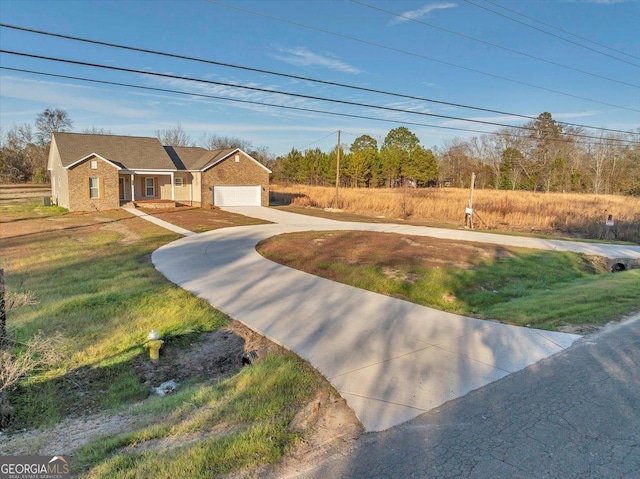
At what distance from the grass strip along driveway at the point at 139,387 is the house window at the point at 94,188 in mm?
16906

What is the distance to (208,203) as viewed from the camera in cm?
2914

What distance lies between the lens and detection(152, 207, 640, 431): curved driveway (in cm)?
404

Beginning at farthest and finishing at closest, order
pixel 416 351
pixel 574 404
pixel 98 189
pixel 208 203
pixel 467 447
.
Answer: pixel 208 203 < pixel 98 189 < pixel 416 351 < pixel 574 404 < pixel 467 447

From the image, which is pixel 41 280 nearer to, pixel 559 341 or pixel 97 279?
pixel 97 279

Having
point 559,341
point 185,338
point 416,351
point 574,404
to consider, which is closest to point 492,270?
point 559,341

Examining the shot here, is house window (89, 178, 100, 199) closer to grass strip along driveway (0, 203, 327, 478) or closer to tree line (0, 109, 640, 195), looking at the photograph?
grass strip along driveway (0, 203, 327, 478)

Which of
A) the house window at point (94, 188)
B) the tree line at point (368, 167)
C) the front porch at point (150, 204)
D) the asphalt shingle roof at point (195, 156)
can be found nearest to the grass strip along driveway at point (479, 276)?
the front porch at point (150, 204)

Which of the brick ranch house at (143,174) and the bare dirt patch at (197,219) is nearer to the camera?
the bare dirt patch at (197,219)

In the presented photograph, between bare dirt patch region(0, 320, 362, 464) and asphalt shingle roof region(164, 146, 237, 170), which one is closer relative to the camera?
bare dirt patch region(0, 320, 362, 464)

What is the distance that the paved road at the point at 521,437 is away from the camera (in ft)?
9.17

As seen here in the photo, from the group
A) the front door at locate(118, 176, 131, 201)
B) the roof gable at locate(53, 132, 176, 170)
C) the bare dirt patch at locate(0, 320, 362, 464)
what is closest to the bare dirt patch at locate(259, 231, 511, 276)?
the bare dirt patch at locate(0, 320, 362, 464)

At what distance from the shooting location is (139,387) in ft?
15.6

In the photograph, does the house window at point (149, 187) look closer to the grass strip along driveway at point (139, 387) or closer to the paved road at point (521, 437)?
the grass strip along driveway at point (139, 387)

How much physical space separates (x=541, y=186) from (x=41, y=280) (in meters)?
56.7
